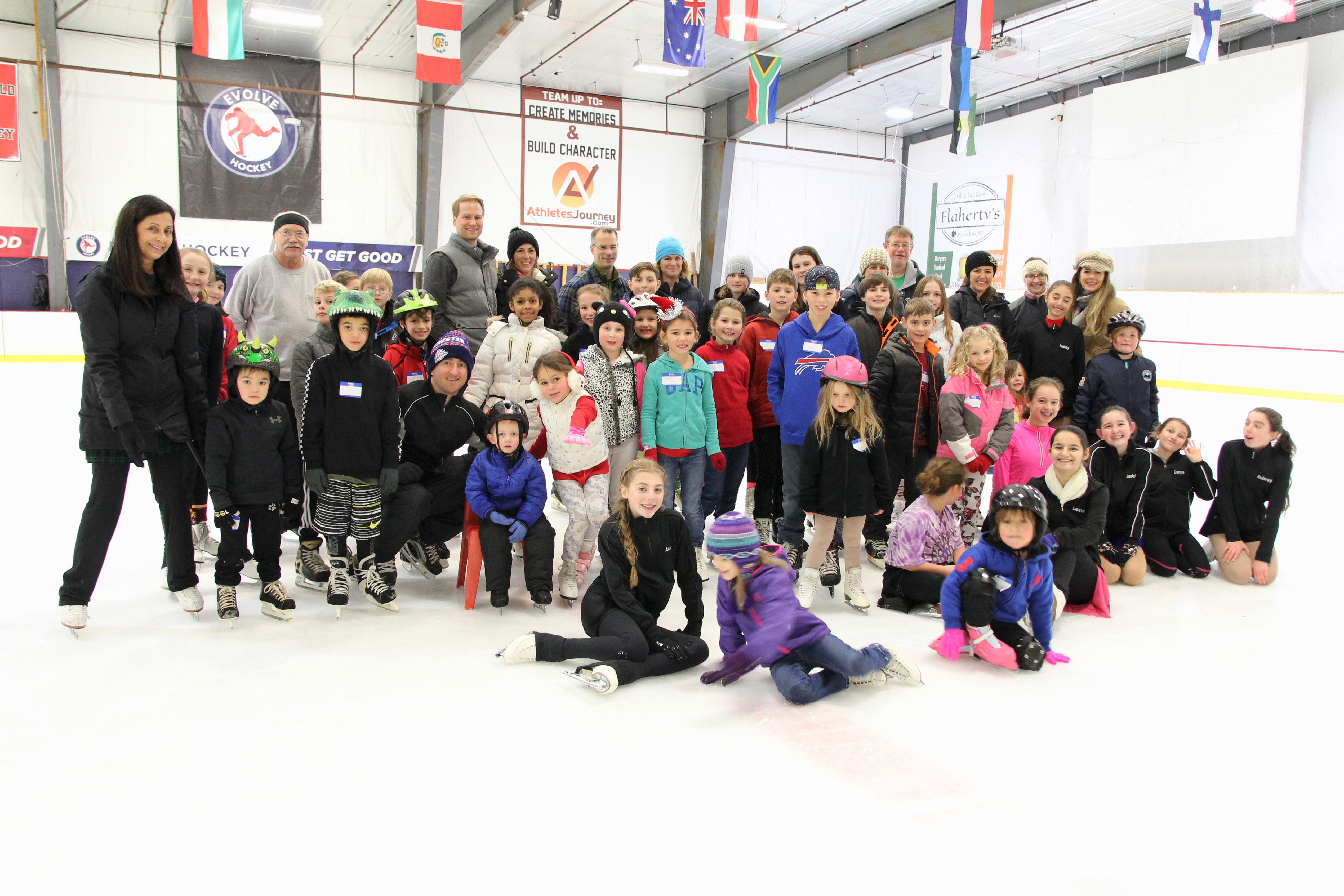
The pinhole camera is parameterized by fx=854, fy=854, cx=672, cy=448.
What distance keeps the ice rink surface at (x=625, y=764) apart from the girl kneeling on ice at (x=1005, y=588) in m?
0.10

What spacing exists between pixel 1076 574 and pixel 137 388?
3598 millimetres

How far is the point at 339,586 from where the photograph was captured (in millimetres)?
3326

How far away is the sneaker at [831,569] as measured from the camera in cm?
377

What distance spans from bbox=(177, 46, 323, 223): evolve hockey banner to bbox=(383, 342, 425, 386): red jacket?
11.1 metres

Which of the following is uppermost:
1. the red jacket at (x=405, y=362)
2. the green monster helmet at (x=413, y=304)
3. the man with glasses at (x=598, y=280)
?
the man with glasses at (x=598, y=280)

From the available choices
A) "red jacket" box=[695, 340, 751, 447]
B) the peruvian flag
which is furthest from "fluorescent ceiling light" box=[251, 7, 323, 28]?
"red jacket" box=[695, 340, 751, 447]

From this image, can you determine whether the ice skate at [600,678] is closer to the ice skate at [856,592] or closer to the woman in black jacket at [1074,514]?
the ice skate at [856,592]

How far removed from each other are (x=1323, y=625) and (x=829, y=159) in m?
16.4

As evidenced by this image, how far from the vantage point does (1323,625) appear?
3.41 metres

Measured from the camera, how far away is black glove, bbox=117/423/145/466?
9.18ft

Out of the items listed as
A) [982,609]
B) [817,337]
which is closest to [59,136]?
[817,337]

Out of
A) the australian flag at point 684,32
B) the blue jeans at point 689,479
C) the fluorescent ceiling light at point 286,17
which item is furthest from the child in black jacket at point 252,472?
the fluorescent ceiling light at point 286,17

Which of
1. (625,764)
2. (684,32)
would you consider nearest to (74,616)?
(625,764)

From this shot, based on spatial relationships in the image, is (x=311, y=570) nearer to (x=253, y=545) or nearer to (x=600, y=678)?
(x=253, y=545)
